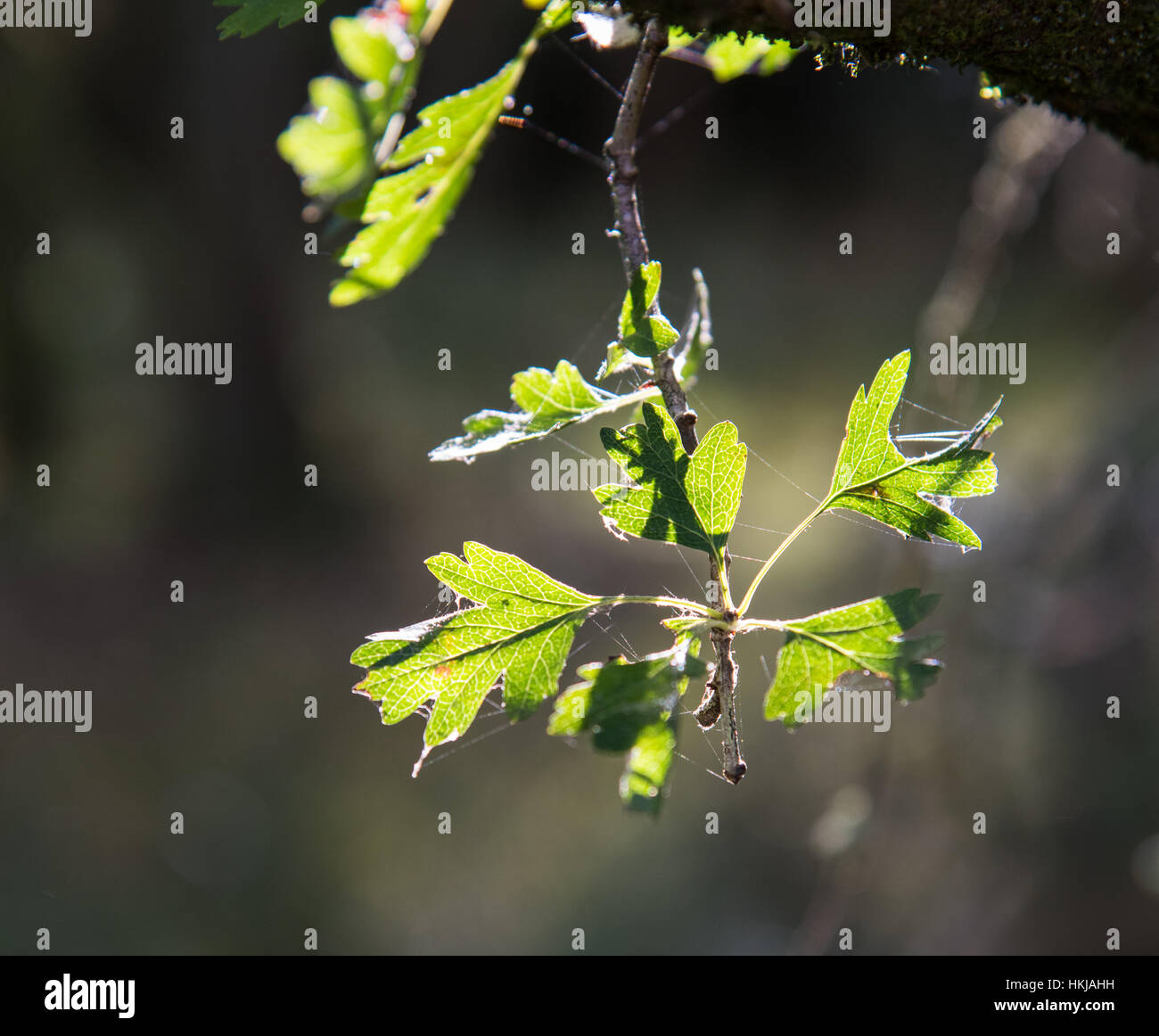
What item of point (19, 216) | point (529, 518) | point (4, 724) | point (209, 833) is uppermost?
point (19, 216)

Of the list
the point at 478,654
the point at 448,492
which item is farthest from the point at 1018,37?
the point at 448,492

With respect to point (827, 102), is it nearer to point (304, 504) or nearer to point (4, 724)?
point (304, 504)

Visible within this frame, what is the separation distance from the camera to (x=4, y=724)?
2574mm

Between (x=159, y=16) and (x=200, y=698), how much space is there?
7.34 feet

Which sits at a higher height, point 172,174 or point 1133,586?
point 172,174

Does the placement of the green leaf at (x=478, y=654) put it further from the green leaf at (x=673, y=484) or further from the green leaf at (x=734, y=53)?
the green leaf at (x=734, y=53)

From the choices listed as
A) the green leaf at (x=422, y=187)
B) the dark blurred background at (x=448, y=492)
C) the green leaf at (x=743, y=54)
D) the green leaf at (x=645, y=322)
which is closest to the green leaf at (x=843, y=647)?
the green leaf at (x=645, y=322)

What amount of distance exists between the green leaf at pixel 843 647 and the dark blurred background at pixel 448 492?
1.55m

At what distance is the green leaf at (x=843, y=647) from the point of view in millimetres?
454

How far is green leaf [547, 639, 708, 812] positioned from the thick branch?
0.38 meters

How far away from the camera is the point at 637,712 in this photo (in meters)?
0.42

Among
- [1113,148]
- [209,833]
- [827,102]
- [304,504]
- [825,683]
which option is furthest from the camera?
[304,504]

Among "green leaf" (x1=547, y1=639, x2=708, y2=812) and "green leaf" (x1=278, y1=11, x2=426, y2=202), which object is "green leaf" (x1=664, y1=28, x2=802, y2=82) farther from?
"green leaf" (x1=547, y1=639, x2=708, y2=812)
